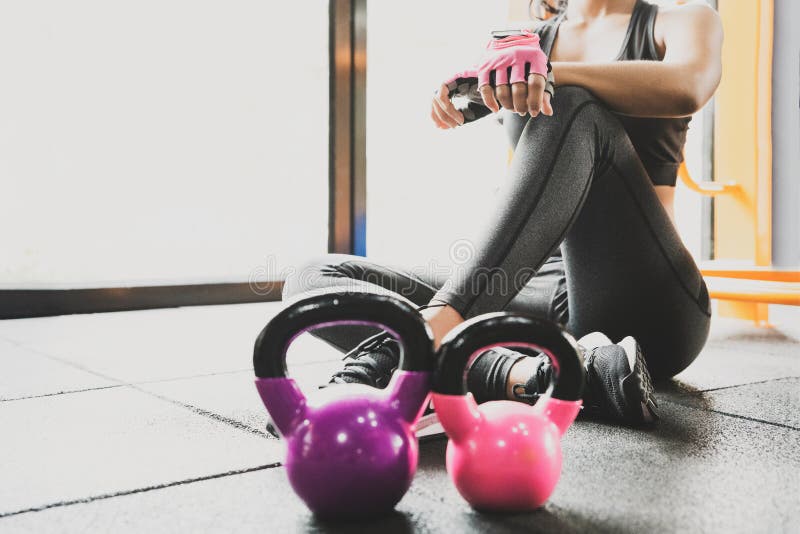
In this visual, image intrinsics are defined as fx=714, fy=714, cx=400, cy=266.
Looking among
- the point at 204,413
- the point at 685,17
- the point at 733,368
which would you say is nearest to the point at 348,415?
the point at 204,413

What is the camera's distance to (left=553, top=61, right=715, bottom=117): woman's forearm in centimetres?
99

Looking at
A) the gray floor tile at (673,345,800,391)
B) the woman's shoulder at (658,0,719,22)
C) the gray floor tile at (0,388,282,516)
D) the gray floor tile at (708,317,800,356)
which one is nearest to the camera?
the gray floor tile at (0,388,282,516)

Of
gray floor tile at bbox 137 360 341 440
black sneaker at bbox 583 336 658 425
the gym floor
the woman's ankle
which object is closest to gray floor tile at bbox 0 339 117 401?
the gym floor

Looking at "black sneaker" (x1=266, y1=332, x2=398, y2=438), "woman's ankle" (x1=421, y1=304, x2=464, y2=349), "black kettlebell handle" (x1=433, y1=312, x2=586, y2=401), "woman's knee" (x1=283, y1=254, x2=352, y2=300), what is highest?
"black kettlebell handle" (x1=433, y1=312, x2=586, y2=401)

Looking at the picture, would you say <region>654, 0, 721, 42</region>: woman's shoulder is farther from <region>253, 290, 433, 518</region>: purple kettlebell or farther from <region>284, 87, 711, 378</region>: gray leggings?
<region>253, 290, 433, 518</region>: purple kettlebell

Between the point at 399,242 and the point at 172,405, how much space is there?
2.27 meters

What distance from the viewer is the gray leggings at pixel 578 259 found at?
→ 909mm

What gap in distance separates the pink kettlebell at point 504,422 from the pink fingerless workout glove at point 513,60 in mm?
379

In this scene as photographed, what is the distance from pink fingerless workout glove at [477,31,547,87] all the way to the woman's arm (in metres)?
0.12

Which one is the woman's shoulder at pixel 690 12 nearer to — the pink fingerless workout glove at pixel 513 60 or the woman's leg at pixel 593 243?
the woman's leg at pixel 593 243

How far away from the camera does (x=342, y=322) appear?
1.96 ft

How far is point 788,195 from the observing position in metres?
2.44

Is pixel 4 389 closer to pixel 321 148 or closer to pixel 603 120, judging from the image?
pixel 603 120

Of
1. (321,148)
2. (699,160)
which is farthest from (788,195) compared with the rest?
(321,148)
